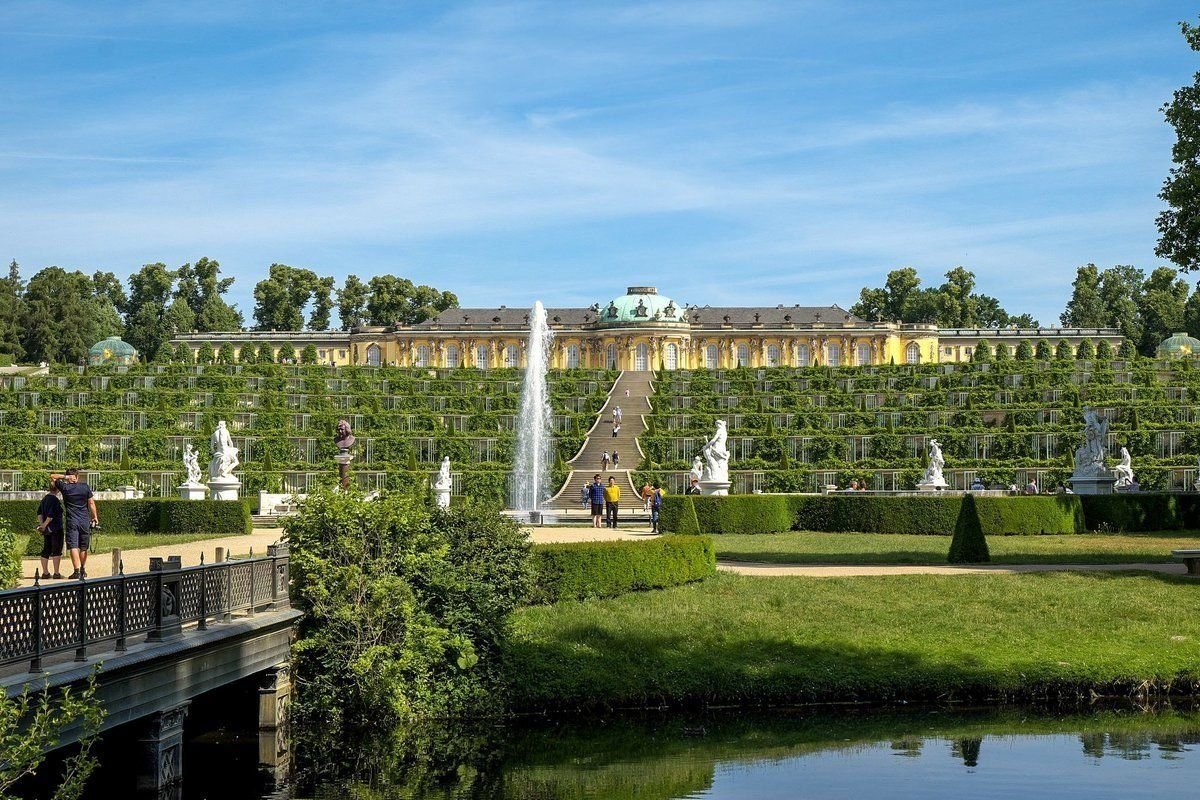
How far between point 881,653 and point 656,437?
38121 mm

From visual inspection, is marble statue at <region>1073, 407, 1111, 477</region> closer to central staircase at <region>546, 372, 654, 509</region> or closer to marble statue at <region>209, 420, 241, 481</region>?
central staircase at <region>546, 372, 654, 509</region>

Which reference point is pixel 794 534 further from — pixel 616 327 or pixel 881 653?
pixel 616 327

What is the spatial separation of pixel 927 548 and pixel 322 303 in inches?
4250

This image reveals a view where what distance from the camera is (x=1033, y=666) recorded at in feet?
65.3

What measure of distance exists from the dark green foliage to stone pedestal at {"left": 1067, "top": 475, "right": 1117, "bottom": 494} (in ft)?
82.9

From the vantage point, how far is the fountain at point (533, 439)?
2015 inches

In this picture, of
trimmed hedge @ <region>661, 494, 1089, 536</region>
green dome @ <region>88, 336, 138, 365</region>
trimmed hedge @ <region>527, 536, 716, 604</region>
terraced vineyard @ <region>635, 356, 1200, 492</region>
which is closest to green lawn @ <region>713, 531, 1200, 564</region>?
trimmed hedge @ <region>661, 494, 1089, 536</region>

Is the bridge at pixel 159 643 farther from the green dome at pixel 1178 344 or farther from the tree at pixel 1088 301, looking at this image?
the tree at pixel 1088 301

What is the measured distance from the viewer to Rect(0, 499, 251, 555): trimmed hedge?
33.2 metres

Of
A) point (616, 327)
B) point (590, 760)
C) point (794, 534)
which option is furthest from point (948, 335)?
point (590, 760)

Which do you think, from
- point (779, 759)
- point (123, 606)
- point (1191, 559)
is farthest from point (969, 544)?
point (123, 606)

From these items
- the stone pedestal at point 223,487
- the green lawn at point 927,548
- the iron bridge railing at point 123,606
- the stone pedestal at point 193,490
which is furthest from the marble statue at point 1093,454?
the iron bridge railing at point 123,606

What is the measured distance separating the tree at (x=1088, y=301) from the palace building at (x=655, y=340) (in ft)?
24.8

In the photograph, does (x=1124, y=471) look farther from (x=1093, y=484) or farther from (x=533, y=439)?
(x=533, y=439)
